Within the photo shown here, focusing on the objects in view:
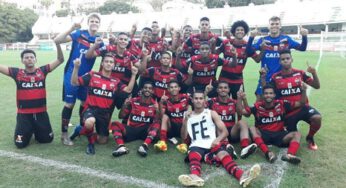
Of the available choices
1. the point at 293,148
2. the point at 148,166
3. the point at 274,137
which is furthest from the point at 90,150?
the point at 293,148

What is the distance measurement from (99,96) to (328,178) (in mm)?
3619

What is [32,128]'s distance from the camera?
5.59m

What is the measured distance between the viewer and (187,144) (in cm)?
529

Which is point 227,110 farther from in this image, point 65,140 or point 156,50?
point 65,140

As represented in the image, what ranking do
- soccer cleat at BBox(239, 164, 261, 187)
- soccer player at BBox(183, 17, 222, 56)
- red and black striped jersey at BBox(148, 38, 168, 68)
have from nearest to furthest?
1. soccer cleat at BBox(239, 164, 261, 187)
2. soccer player at BBox(183, 17, 222, 56)
3. red and black striped jersey at BBox(148, 38, 168, 68)

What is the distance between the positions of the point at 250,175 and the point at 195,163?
77 centimetres

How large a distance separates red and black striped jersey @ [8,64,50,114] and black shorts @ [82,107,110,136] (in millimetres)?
856

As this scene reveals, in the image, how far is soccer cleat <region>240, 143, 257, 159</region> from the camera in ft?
15.6

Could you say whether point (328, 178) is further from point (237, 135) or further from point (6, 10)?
point (6, 10)

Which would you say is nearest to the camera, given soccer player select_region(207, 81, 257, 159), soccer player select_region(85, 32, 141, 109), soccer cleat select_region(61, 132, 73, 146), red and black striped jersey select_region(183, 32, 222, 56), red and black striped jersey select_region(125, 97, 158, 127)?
soccer player select_region(207, 81, 257, 159)

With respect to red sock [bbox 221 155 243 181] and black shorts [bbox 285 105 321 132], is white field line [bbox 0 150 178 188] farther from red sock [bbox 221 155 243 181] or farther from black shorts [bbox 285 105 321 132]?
black shorts [bbox 285 105 321 132]

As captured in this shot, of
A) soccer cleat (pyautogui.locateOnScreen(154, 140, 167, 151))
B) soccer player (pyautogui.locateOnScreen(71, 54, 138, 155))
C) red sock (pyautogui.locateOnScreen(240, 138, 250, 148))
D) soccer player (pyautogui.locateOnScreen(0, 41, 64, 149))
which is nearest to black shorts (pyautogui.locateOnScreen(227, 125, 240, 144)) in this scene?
red sock (pyautogui.locateOnScreen(240, 138, 250, 148))

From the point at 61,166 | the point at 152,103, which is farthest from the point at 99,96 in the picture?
the point at 61,166

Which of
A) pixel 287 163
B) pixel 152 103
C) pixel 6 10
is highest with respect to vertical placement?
pixel 6 10
